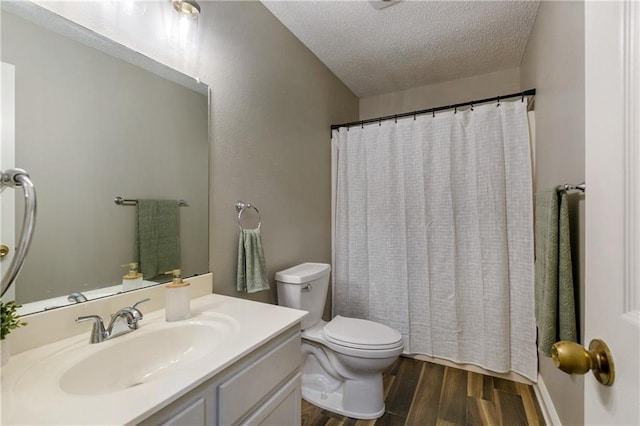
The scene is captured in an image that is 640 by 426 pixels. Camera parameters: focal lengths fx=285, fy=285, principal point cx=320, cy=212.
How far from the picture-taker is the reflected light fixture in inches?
47.9

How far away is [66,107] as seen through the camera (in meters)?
0.92

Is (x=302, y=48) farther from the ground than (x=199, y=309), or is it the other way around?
(x=302, y=48)

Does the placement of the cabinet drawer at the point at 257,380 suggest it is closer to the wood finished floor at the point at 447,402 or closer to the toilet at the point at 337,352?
the toilet at the point at 337,352

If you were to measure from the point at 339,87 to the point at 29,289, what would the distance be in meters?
2.55

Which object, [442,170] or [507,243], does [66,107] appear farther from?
[507,243]

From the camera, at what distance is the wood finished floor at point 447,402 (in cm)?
159

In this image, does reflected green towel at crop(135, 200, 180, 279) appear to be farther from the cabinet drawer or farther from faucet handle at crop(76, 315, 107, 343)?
the cabinet drawer

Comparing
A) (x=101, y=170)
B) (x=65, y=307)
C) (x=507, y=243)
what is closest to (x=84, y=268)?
(x=65, y=307)

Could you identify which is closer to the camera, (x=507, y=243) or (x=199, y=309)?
(x=199, y=309)

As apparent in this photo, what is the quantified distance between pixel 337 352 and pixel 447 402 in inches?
30.2

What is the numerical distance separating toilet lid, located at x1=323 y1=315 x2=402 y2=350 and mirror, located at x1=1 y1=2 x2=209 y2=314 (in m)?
0.92

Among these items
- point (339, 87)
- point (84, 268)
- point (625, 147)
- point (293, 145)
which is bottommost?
point (84, 268)

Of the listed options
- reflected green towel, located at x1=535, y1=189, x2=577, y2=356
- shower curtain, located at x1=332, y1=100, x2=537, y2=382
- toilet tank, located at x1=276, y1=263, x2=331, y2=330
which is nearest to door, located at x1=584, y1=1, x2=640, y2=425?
reflected green towel, located at x1=535, y1=189, x2=577, y2=356

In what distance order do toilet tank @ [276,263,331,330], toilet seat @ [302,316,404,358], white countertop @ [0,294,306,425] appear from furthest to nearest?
toilet tank @ [276,263,331,330] < toilet seat @ [302,316,404,358] < white countertop @ [0,294,306,425]
